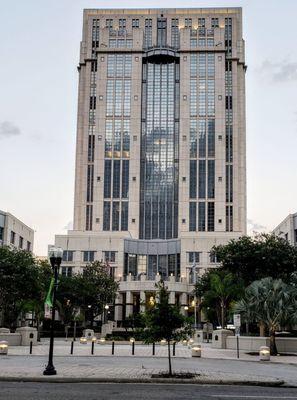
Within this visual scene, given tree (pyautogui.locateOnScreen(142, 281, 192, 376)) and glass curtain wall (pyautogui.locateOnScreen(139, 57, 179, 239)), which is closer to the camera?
tree (pyautogui.locateOnScreen(142, 281, 192, 376))

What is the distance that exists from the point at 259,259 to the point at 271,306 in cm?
2526

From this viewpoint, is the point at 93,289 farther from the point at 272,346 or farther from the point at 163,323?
the point at 163,323

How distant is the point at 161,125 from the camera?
13500 cm

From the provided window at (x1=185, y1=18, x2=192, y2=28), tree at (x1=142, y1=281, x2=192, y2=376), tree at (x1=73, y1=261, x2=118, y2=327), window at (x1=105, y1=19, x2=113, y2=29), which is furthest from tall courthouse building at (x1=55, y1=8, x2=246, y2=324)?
tree at (x1=142, y1=281, x2=192, y2=376)

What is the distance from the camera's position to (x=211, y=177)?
128m

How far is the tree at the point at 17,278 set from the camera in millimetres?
57906

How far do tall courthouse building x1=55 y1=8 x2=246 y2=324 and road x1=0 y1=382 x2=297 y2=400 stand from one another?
102178 millimetres

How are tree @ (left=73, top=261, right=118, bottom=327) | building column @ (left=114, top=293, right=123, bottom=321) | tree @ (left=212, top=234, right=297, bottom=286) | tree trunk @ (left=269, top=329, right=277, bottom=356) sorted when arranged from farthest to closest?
building column @ (left=114, top=293, right=123, bottom=321)
tree @ (left=73, top=261, right=118, bottom=327)
tree @ (left=212, top=234, right=297, bottom=286)
tree trunk @ (left=269, top=329, right=277, bottom=356)

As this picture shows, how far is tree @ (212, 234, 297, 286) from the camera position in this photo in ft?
212

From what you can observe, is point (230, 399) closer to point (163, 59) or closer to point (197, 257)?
point (197, 257)

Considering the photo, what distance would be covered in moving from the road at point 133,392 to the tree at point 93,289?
5795cm

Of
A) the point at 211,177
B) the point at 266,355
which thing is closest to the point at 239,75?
the point at 211,177

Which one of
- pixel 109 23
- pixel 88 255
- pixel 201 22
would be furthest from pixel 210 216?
pixel 109 23

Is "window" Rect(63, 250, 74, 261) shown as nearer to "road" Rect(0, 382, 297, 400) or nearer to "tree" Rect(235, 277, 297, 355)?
"tree" Rect(235, 277, 297, 355)
